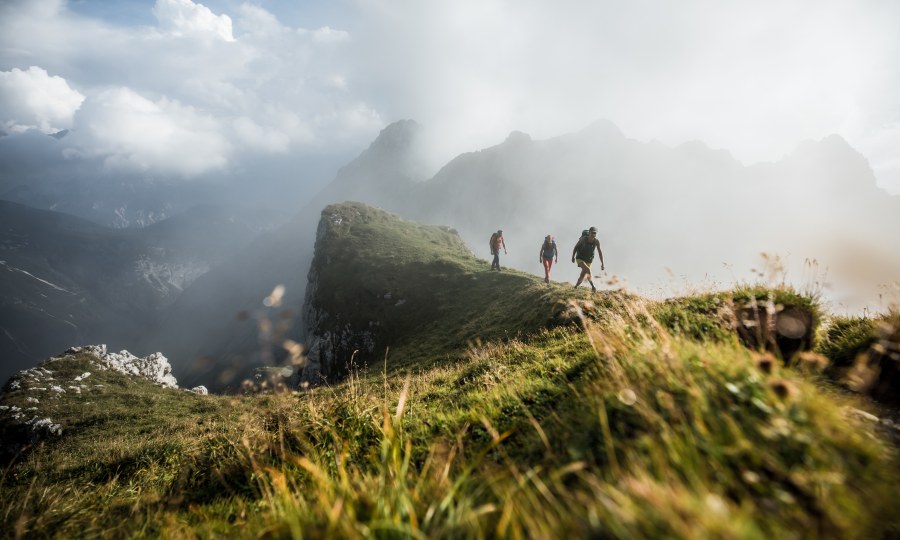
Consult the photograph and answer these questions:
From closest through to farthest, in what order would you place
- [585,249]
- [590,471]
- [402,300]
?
[590,471], [585,249], [402,300]

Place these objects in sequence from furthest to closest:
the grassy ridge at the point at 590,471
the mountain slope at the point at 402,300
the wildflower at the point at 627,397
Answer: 1. the mountain slope at the point at 402,300
2. the wildflower at the point at 627,397
3. the grassy ridge at the point at 590,471

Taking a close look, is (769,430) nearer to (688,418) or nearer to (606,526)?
(688,418)

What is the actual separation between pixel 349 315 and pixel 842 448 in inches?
2359

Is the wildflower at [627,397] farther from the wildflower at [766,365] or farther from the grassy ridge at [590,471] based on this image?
the wildflower at [766,365]

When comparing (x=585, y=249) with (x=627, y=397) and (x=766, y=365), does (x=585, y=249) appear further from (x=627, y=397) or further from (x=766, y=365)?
(x=627, y=397)

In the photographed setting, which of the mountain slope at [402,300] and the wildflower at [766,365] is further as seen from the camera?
the mountain slope at [402,300]

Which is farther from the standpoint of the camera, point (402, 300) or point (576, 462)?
point (402, 300)

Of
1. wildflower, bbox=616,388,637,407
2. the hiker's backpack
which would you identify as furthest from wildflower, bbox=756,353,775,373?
the hiker's backpack

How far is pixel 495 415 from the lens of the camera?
4199 millimetres

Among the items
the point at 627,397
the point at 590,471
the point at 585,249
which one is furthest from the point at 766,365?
the point at 585,249

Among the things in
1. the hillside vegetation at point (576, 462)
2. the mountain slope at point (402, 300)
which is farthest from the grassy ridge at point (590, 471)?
the mountain slope at point (402, 300)

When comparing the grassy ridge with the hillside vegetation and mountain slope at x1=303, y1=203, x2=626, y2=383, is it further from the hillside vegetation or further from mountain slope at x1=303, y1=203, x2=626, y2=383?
mountain slope at x1=303, y1=203, x2=626, y2=383

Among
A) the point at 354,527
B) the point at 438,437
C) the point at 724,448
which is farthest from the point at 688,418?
the point at 438,437

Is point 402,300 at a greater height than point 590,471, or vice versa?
point 590,471
